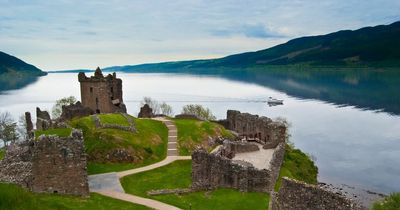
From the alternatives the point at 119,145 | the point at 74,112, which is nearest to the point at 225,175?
the point at 119,145

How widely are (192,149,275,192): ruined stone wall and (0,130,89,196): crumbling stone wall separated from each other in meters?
11.8

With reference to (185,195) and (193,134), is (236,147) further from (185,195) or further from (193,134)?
(185,195)

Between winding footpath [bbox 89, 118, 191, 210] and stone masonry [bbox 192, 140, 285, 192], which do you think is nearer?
winding footpath [bbox 89, 118, 191, 210]

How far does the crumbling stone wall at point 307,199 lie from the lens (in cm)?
1767

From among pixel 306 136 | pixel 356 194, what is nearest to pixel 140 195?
pixel 356 194

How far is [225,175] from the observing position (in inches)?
1575

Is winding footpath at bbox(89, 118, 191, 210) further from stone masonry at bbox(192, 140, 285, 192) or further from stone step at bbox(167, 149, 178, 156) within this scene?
stone masonry at bbox(192, 140, 285, 192)

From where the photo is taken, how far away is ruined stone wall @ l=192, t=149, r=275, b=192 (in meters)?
38.8

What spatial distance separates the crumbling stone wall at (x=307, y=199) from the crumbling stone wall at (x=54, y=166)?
19193 millimetres

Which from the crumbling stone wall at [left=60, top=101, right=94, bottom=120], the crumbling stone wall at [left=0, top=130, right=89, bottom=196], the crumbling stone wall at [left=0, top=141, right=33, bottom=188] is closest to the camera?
the crumbling stone wall at [left=0, top=141, right=33, bottom=188]

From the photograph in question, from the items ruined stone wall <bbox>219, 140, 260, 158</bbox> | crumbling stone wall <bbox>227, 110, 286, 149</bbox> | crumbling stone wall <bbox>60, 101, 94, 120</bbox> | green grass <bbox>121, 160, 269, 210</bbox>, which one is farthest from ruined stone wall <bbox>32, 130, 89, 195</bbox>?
crumbling stone wall <bbox>60, 101, 94, 120</bbox>

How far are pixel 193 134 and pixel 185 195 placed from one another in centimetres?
1928

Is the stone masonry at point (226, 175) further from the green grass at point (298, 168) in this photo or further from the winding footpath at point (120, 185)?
the green grass at point (298, 168)

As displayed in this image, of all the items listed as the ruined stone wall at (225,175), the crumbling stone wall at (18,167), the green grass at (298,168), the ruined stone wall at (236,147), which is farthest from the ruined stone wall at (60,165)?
the green grass at (298,168)
